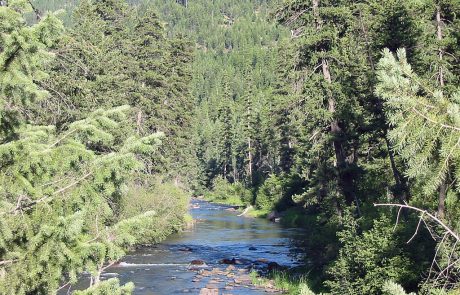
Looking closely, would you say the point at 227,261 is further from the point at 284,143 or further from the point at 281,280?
the point at 284,143

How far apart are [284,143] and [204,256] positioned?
34.0 meters

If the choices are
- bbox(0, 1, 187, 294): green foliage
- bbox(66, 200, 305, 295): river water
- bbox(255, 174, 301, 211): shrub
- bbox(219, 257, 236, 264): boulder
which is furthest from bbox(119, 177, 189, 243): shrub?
bbox(0, 1, 187, 294): green foliage

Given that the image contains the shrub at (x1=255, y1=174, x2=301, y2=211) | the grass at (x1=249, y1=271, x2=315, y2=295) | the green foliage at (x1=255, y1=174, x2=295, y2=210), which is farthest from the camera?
the green foliage at (x1=255, y1=174, x2=295, y2=210)

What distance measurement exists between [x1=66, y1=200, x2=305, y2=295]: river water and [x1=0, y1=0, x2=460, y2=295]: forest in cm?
188

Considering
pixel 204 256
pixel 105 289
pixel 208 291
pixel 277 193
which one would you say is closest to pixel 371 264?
pixel 208 291

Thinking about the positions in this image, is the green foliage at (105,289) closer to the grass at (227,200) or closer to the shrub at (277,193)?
the shrub at (277,193)

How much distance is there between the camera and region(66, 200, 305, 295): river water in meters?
24.0

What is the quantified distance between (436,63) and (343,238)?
301 inches

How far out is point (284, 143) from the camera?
6338 centimetres

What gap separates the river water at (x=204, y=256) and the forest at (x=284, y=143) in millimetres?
1879

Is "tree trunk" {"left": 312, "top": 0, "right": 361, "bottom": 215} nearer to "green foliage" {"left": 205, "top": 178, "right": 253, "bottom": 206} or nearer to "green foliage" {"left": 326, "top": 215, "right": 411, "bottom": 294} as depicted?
"green foliage" {"left": 326, "top": 215, "right": 411, "bottom": 294}

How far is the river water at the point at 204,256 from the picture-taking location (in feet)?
78.7

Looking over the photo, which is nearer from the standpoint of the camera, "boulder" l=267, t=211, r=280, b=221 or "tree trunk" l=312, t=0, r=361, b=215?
"tree trunk" l=312, t=0, r=361, b=215

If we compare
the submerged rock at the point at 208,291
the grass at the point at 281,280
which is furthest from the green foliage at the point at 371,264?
the submerged rock at the point at 208,291
